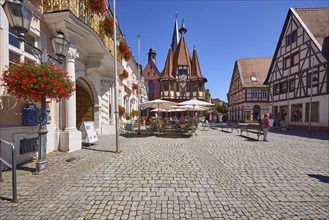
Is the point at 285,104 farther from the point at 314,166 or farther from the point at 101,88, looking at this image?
the point at 101,88

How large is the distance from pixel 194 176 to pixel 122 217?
6.47 ft

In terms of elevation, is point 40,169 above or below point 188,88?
below

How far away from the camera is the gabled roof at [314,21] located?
15848 millimetres

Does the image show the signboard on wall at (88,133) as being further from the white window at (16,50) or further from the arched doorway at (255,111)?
the arched doorway at (255,111)

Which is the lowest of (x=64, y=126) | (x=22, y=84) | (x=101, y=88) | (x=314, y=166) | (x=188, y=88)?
(x=314, y=166)

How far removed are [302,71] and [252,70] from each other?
543 inches

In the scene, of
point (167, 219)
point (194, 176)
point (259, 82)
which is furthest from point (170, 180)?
point (259, 82)

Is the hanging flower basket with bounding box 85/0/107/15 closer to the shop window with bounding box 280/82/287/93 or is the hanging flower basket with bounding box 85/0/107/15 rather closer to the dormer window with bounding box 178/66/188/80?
the shop window with bounding box 280/82/287/93

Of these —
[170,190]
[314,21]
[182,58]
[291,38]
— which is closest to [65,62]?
[170,190]

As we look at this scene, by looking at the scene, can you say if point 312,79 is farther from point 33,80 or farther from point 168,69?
point 33,80

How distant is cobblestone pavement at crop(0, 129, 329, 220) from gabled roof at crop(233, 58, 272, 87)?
2720 cm

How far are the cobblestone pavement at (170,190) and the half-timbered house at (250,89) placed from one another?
25.9m

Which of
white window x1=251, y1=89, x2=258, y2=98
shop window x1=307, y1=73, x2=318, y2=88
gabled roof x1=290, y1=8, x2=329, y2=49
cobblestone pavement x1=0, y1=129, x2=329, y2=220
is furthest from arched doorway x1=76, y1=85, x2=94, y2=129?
white window x1=251, y1=89, x2=258, y2=98

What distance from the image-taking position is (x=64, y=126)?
21.1 feet
